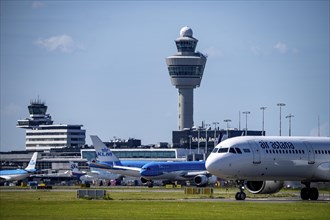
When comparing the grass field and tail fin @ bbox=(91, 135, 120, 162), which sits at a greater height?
tail fin @ bbox=(91, 135, 120, 162)

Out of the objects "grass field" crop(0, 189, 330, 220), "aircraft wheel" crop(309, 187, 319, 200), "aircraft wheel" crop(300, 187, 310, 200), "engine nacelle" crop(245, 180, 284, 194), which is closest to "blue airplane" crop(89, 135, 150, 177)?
"engine nacelle" crop(245, 180, 284, 194)

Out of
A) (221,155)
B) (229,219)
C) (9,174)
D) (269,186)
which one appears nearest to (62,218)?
(229,219)

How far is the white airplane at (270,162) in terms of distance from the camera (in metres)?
70.4

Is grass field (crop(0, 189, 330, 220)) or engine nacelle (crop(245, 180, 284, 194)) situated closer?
grass field (crop(0, 189, 330, 220))

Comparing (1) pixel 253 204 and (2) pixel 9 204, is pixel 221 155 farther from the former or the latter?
(2) pixel 9 204

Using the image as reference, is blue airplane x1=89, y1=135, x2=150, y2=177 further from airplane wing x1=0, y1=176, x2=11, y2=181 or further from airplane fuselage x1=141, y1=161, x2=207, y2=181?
airplane wing x1=0, y1=176, x2=11, y2=181

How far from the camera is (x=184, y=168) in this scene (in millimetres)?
144875

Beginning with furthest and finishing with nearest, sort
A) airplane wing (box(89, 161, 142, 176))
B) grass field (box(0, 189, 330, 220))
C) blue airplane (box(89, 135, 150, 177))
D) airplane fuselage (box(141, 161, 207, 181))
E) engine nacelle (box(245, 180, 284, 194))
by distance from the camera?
blue airplane (box(89, 135, 150, 177)) < airplane wing (box(89, 161, 142, 176)) < airplane fuselage (box(141, 161, 207, 181)) < engine nacelle (box(245, 180, 284, 194)) < grass field (box(0, 189, 330, 220))

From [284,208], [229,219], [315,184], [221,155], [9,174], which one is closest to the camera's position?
[229,219]

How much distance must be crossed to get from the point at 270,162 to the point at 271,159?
277 mm

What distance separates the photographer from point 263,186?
74312mm

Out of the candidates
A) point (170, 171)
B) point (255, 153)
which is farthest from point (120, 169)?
point (255, 153)

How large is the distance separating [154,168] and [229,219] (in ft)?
305

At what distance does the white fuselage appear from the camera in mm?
70375
